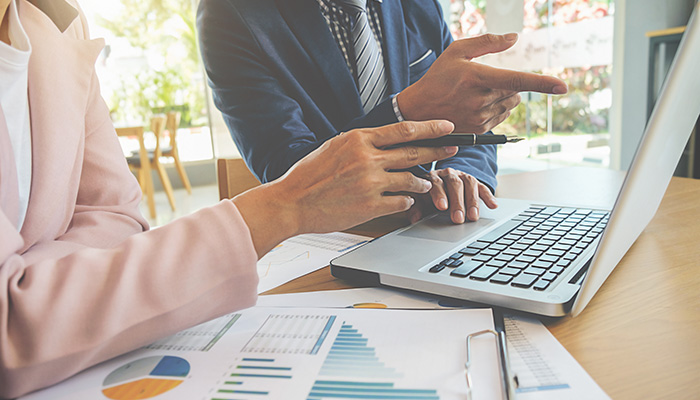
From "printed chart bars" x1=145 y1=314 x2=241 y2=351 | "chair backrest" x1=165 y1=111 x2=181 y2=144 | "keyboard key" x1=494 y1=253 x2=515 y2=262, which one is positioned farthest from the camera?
"chair backrest" x1=165 y1=111 x2=181 y2=144

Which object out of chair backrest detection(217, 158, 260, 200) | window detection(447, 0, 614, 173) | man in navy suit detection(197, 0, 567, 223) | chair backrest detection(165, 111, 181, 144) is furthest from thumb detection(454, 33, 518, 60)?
chair backrest detection(165, 111, 181, 144)

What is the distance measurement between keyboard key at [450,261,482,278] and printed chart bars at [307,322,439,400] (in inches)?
5.5

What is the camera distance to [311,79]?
3.72 feet

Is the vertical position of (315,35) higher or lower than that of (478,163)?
higher

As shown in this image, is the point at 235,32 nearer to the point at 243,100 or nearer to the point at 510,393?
the point at 243,100

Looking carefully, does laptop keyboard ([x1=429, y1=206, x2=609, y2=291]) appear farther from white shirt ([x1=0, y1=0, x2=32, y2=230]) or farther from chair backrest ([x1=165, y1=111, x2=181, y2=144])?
chair backrest ([x1=165, y1=111, x2=181, y2=144])

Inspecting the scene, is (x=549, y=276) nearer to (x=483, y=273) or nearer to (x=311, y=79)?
(x=483, y=273)

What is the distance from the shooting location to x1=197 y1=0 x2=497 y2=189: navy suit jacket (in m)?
1.01

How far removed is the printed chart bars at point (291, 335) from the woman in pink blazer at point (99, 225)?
0.11 feet

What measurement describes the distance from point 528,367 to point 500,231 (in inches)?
12.6

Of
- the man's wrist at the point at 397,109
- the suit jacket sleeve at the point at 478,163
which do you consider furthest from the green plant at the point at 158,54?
the man's wrist at the point at 397,109

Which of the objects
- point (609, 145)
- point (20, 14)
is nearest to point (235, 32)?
point (20, 14)

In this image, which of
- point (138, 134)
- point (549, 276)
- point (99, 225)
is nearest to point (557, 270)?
point (549, 276)

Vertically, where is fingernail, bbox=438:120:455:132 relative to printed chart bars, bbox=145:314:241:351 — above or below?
above
